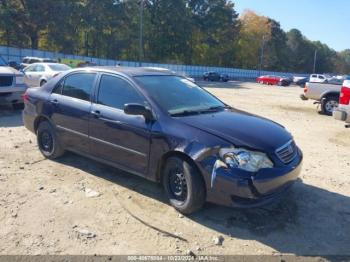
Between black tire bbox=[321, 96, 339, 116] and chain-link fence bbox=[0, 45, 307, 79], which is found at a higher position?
chain-link fence bbox=[0, 45, 307, 79]

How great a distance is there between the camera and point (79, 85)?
6000mm

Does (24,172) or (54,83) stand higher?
(54,83)

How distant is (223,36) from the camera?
78.1 meters

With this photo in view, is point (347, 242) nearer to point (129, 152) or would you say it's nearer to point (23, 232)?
point (129, 152)

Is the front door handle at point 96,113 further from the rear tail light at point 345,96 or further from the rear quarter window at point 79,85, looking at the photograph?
the rear tail light at point 345,96

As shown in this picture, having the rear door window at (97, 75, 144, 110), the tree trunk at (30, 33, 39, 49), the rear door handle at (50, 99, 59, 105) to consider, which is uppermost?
the tree trunk at (30, 33, 39, 49)

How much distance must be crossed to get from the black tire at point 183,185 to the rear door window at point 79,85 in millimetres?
1883

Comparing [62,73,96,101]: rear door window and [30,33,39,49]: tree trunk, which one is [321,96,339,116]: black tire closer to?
[62,73,96,101]: rear door window

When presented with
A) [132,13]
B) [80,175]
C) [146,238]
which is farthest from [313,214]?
[132,13]

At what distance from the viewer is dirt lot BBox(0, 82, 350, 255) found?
13.0 feet

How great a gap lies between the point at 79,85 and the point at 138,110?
5.55ft

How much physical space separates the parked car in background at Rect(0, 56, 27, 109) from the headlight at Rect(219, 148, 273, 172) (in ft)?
27.7

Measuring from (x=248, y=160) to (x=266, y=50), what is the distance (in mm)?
92529

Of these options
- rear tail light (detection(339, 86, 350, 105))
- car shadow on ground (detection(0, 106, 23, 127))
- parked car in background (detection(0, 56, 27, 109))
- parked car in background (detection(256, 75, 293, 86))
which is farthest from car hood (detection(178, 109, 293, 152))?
parked car in background (detection(256, 75, 293, 86))
